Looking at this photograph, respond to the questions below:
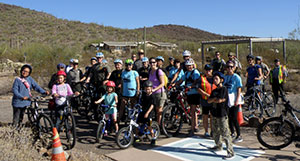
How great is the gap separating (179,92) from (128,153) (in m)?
2.16

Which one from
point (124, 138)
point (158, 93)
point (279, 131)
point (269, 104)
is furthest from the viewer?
point (269, 104)

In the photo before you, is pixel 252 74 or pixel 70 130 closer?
pixel 70 130

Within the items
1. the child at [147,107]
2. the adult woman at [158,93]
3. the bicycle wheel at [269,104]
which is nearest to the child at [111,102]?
the child at [147,107]

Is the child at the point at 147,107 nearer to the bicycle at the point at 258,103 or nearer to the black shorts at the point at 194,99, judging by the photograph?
the black shorts at the point at 194,99

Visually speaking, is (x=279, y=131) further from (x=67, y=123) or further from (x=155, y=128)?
(x=67, y=123)

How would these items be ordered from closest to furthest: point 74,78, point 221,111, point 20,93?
point 221,111 → point 20,93 → point 74,78

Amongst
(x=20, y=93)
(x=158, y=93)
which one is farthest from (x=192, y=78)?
(x=20, y=93)

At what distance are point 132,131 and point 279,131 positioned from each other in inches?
118

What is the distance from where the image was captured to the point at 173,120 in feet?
22.6

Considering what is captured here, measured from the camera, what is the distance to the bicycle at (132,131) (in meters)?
5.81

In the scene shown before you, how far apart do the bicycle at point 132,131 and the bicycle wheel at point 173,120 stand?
551 mm

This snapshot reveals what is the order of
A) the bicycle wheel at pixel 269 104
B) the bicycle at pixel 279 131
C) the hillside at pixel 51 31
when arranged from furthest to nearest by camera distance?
the hillside at pixel 51 31
the bicycle wheel at pixel 269 104
the bicycle at pixel 279 131

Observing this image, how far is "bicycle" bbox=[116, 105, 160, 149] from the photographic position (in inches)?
229

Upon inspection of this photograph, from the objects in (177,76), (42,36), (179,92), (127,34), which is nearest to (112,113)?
(179,92)
